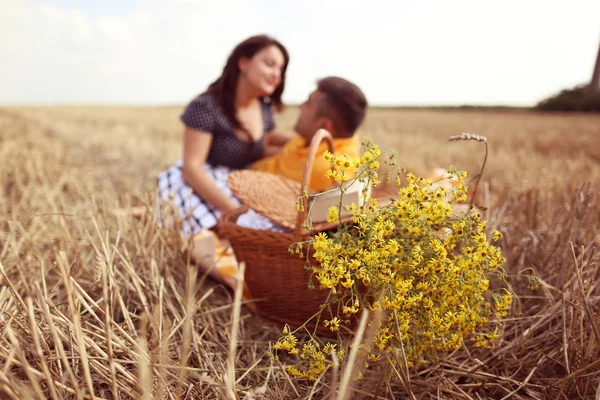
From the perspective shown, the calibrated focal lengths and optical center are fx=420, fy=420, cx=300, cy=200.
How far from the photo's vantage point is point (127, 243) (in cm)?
196

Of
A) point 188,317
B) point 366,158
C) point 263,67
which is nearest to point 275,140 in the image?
point 263,67

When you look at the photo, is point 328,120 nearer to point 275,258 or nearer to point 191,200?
point 191,200

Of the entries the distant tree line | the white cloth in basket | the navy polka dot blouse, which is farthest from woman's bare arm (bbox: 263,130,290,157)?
the distant tree line

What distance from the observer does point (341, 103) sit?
203 centimetres

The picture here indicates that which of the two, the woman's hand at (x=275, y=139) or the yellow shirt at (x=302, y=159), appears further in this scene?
the woman's hand at (x=275, y=139)

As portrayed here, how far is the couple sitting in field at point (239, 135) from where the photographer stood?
6.63ft

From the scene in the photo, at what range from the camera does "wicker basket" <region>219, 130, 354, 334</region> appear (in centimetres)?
136

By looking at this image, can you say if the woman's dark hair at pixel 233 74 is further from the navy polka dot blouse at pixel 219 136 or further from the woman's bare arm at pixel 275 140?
the woman's bare arm at pixel 275 140

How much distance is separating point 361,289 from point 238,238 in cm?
45

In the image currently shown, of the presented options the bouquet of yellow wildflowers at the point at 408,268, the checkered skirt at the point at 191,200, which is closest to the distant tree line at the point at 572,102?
the checkered skirt at the point at 191,200

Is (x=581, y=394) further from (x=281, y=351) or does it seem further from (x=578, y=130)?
(x=578, y=130)

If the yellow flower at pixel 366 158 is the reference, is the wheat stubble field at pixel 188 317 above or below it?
below

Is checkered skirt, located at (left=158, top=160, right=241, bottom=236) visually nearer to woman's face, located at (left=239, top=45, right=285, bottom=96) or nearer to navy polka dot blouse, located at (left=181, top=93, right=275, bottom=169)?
navy polka dot blouse, located at (left=181, top=93, right=275, bottom=169)

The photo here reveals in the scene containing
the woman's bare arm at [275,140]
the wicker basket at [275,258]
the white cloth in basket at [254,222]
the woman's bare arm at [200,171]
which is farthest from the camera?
the woman's bare arm at [275,140]
